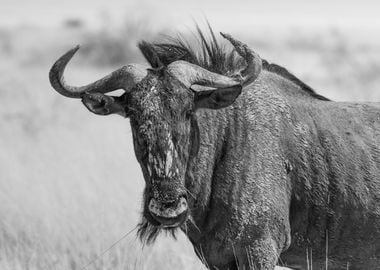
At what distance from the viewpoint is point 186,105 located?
496 centimetres

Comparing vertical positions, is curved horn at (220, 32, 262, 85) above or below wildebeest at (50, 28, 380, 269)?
above

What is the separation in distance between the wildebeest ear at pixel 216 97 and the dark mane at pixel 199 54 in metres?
0.61

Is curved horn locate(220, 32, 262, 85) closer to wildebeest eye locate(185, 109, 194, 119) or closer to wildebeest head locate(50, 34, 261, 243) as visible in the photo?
wildebeest head locate(50, 34, 261, 243)

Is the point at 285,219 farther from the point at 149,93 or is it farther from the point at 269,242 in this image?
the point at 149,93

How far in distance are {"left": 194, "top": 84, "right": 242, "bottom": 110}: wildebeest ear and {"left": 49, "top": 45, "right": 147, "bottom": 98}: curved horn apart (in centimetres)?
41

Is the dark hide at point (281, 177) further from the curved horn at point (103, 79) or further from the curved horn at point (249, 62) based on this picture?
the curved horn at point (103, 79)

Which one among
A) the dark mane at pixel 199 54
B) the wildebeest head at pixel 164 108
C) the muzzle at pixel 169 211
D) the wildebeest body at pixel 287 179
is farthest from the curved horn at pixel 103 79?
the muzzle at pixel 169 211

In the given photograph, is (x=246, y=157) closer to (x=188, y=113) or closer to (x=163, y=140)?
(x=188, y=113)

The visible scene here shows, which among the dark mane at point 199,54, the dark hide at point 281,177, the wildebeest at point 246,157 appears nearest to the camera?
the wildebeest at point 246,157

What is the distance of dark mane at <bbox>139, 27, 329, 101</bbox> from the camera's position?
5.76 meters

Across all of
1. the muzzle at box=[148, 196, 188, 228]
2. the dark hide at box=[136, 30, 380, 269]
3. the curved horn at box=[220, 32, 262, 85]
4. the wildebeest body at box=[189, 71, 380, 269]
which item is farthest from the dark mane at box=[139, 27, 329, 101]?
the muzzle at box=[148, 196, 188, 228]

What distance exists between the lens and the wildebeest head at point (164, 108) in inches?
188

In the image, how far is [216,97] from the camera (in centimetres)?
515

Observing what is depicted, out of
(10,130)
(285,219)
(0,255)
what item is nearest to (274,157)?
(285,219)
